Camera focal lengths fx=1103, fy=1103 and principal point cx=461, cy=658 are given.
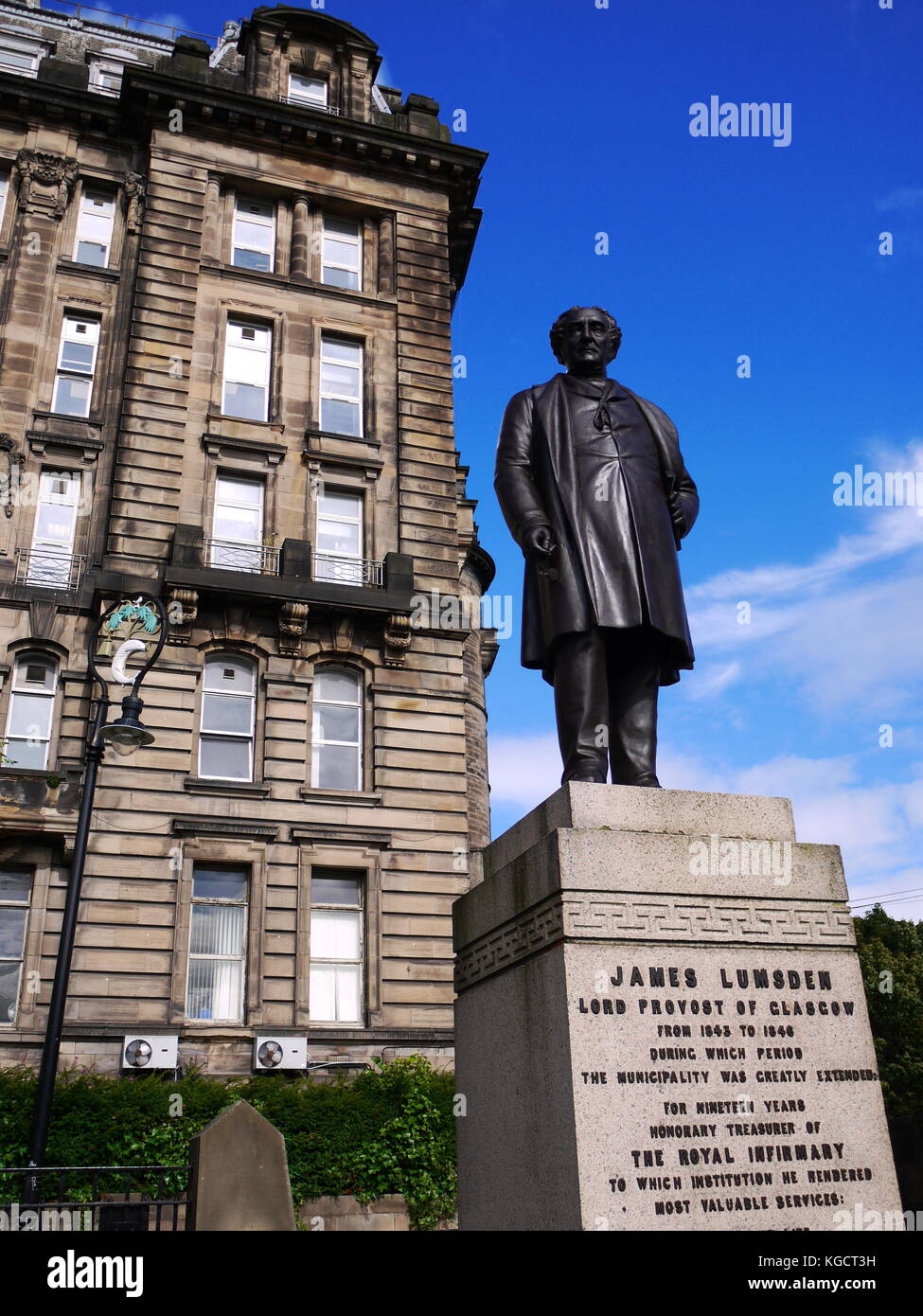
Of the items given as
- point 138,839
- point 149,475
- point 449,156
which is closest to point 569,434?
point 138,839

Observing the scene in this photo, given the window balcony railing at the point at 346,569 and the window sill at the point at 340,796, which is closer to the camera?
the window sill at the point at 340,796

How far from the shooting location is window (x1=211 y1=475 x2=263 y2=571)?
25828 millimetres

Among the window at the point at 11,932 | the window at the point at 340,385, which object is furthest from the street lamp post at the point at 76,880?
the window at the point at 340,385

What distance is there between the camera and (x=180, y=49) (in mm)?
30516

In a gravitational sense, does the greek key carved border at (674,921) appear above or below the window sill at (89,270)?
below

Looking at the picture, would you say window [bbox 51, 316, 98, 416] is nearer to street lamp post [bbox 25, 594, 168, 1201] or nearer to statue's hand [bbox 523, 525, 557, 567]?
street lamp post [bbox 25, 594, 168, 1201]

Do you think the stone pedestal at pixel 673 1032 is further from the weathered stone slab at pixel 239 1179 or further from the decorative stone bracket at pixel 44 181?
the decorative stone bracket at pixel 44 181

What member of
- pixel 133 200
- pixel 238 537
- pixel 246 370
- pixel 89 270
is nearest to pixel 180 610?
pixel 238 537

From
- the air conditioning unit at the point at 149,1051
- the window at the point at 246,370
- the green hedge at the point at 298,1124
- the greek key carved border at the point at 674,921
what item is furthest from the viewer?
the window at the point at 246,370

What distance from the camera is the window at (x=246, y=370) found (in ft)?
91.7

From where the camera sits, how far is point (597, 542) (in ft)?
24.8

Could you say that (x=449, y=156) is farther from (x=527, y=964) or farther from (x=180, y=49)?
(x=527, y=964)

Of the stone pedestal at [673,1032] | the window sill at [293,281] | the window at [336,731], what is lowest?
the stone pedestal at [673,1032]

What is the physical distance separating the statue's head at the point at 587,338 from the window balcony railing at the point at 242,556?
59.2ft
